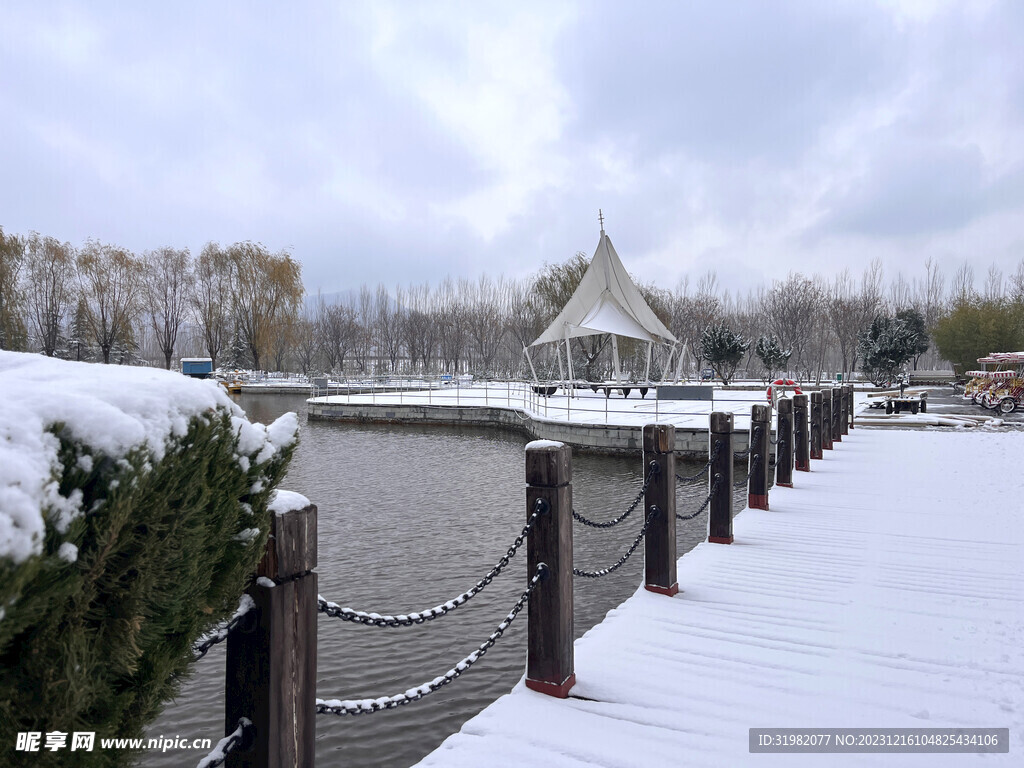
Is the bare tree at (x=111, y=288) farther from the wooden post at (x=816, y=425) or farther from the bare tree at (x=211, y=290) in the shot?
the wooden post at (x=816, y=425)

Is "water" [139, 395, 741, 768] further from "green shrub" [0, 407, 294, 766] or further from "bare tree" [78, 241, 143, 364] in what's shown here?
"bare tree" [78, 241, 143, 364]

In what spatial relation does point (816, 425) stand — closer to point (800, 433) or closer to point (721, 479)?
point (800, 433)

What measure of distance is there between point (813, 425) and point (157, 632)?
11206 mm

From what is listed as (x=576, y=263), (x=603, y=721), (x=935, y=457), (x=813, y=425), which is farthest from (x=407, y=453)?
(x=576, y=263)

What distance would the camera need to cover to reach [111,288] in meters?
39.2

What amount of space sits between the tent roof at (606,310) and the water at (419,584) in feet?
41.5

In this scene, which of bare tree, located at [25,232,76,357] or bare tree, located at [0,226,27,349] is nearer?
bare tree, located at [0,226,27,349]

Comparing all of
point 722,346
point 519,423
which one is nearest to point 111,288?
point 519,423

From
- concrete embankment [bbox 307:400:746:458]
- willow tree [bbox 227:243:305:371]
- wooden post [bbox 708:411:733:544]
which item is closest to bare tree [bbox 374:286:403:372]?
willow tree [bbox 227:243:305:371]

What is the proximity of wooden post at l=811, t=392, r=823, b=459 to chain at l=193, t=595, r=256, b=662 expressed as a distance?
35.3 ft

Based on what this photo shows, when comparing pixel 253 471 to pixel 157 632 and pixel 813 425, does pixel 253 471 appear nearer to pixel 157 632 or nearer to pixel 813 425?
pixel 157 632

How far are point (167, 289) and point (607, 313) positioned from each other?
3435 centimetres

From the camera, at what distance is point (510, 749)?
2.54m

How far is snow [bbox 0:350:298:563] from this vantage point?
3.33ft
